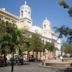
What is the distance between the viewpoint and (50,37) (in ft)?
429

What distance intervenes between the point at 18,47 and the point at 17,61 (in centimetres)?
3173

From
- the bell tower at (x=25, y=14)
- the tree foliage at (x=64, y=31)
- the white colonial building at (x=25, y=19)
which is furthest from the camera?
the bell tower at (x=25, y=14)

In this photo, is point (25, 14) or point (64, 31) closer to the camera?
point (64, 31)

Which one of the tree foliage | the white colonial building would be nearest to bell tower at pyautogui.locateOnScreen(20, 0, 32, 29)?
the white colonial building

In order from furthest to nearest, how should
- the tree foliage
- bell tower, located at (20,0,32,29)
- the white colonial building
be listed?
bell tower, located at (20,0,32,29), the white colonial building, the tree foliage

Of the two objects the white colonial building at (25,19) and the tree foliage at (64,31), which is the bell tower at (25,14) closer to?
the white colonial building at (25,19)

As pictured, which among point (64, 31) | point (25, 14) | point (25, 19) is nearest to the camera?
point (64, 31)

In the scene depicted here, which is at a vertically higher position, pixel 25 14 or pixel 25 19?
pixel 25 14

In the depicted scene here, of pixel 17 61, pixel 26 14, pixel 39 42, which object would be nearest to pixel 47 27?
pixel 26 14

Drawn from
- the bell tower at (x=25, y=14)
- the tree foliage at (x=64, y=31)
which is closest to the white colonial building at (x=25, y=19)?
the bell tower at (x=25, y=14)

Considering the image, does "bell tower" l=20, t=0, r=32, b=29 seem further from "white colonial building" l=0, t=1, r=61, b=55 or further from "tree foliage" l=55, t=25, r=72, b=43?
"tree foliage" l=55, t=25, r=72, b=43

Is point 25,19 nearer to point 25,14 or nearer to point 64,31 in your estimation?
point 25,14

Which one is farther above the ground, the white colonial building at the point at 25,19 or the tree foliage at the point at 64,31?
the white colonial building at the point at 25,19

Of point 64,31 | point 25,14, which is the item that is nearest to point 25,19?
point 25,14
